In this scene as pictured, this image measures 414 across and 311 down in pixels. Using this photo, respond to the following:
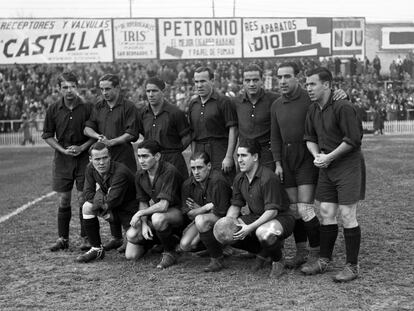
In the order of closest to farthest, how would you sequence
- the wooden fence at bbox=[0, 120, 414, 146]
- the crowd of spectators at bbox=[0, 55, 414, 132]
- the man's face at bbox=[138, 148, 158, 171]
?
the man's face at bbox=[138, 148, 158, 171]
the wooden fence at bbox=[0, 120, 414, 146]
the crowd of spectators at bbox=[0, 55, 414, 132]

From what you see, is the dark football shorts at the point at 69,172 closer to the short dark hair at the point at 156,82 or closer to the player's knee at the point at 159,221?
the short dark hair at the point at 156,82

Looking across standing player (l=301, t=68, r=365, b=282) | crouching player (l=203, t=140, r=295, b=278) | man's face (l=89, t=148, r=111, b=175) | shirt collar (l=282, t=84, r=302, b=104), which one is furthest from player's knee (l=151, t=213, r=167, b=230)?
shirt collar (l=282, t=84, r=302, b=104)

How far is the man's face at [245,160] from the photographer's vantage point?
5.87 meters

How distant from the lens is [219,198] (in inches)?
244

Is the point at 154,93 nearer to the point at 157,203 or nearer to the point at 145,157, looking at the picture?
the point at 145,157

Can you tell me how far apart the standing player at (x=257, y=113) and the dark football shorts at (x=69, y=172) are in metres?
2.11

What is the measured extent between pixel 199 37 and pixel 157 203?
80.8 ft

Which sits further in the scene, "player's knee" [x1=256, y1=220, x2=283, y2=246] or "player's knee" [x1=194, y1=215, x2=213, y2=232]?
"player's knee" [x1=194, y1=215, x2=213, y2=232]

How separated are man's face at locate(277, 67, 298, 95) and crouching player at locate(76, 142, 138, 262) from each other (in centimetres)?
206

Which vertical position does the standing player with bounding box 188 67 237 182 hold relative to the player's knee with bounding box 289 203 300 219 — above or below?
above

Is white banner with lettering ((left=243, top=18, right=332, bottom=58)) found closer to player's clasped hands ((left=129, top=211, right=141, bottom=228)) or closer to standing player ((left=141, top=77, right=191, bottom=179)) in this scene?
standing player ((left=141, top=77, right=191, bottom=179))

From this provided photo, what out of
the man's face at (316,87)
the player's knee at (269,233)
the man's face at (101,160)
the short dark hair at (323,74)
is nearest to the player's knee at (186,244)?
the player's knee at (269,233)

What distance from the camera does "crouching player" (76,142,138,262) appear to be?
22.1 ft

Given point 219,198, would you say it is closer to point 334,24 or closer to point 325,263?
point 325,263
